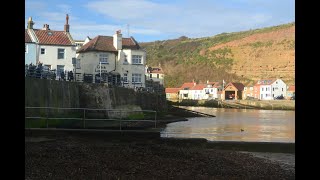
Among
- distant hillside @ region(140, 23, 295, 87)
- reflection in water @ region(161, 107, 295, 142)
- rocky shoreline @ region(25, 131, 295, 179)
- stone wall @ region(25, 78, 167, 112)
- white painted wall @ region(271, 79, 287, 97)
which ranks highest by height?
distant hillside @ region(140, 23, 295, 87)

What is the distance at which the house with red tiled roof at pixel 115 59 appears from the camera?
1860 inches

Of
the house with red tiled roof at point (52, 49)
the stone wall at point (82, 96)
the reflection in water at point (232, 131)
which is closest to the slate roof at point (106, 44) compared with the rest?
the house with red tiled roof at point (52, 49)

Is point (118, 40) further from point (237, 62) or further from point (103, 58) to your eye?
point (237, 62)

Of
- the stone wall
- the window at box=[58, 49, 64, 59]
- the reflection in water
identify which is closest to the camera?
the stone wall

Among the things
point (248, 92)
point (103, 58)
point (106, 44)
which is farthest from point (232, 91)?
point (103, 58)

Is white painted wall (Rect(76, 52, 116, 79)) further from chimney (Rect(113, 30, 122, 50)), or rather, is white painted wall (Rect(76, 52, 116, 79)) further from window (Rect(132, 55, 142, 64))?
window (Rect(132, 55, 142, 64))

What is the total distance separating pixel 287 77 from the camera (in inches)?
5851

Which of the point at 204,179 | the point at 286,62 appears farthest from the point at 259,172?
the point at 286,62

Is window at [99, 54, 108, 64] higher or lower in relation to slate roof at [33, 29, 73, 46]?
lower

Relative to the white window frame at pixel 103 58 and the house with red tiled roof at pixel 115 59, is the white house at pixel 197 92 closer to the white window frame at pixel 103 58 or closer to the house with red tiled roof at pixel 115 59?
the house with red tiled roof at pixel 115 59

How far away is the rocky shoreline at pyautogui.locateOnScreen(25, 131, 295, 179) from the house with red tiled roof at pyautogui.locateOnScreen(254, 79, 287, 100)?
101843 mm

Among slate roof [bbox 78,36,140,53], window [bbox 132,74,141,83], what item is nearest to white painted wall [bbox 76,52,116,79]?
slate roof [bbox 78,36,140,53]

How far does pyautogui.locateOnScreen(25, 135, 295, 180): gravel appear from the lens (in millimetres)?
9227

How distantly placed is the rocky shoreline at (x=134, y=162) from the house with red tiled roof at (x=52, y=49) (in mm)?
29177
